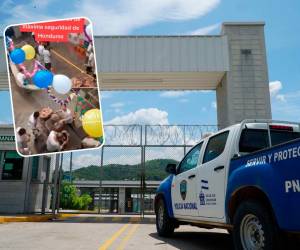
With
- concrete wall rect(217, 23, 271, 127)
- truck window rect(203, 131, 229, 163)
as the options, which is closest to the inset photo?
truck window rect(203, 131, 229, 163)

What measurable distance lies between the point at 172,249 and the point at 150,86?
43.7ft

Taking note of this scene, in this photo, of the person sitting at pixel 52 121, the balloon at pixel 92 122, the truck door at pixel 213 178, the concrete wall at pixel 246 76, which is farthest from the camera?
the concrete wall at pixel 246 76

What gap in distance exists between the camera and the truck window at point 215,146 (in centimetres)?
589

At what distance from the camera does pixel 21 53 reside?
11164mm

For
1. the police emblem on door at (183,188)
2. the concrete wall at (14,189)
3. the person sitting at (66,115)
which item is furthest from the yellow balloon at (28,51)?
the police emblem on door at (183,188)

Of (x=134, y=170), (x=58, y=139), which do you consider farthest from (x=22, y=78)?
(x=134, y=170)

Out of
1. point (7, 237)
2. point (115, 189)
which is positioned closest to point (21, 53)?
point (7, 237)

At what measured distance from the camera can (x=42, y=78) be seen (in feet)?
35.6

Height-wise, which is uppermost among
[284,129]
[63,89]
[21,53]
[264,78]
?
[264,78]

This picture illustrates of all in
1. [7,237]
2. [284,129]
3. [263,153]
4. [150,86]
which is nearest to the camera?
[263,153]

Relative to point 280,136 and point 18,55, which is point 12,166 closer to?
point 18,55

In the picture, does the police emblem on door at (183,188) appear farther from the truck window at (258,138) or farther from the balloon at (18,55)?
the balloon at (18,55)

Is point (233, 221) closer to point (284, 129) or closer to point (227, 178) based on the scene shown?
point (227, 178)

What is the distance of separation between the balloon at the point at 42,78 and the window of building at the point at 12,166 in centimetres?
641
